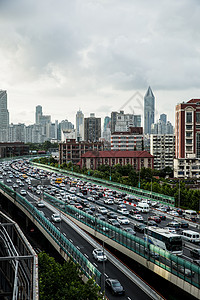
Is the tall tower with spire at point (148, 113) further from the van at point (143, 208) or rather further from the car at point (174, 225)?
the car at point (174, 225)

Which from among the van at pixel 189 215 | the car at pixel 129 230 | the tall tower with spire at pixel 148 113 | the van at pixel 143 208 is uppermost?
the tall tower with spire at pixel 148 113

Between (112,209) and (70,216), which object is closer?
(70,216)

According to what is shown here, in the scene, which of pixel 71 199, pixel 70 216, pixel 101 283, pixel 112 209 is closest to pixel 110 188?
pixel 71 199

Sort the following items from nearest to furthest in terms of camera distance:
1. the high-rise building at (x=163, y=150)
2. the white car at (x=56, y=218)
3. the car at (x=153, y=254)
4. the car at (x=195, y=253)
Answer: the car at (x=153, y=254), the car at (x=195, y=253), the white car at (x=56, y=218), the high-rise building at (x=163, y=150)

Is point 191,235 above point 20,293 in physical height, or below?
below

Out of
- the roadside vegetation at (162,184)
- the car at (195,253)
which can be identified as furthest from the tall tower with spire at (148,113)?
the car at (195,253)

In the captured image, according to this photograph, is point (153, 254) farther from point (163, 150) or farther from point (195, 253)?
point (163, 150)

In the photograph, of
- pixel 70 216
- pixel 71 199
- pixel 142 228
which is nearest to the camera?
pixel 142 228

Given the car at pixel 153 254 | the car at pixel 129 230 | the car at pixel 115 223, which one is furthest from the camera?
the car at pixel 115 223

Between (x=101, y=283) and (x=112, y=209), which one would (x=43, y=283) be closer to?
(x=101, y=283)

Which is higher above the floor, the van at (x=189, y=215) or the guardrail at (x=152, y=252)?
the guardrail at (x=152, y=252)
